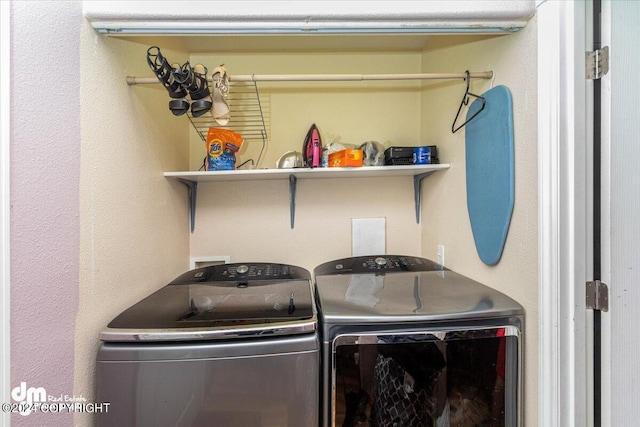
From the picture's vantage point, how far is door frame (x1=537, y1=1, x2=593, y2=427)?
0.80 metres

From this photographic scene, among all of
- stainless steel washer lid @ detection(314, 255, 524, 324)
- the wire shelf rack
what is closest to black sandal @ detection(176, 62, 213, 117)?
the wire shelf rack

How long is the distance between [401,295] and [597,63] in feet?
3.17

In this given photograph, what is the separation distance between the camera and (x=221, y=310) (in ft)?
3.07

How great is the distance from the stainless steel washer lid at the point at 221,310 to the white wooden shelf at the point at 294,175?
21.2 inches

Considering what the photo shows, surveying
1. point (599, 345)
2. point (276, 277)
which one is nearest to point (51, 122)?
point (276, 277)

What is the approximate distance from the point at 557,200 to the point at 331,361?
874mm

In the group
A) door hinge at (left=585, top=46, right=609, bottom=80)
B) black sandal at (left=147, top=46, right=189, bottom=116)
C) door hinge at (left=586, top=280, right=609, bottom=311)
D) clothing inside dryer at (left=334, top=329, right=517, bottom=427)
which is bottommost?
clothing inside dryer at (left=334, top=329, right=517, bottom=427)

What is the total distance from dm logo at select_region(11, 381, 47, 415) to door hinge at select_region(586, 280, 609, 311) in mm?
1578

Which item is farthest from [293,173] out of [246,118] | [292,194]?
[246,118]

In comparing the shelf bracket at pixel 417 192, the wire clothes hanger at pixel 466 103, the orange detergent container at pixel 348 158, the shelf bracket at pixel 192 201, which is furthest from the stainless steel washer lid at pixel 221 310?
the wire clothes hanger at pixel 466 103

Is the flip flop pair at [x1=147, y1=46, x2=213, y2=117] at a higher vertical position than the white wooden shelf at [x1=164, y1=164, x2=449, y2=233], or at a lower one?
higher

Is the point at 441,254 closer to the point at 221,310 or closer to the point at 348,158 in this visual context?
the point at 348,158

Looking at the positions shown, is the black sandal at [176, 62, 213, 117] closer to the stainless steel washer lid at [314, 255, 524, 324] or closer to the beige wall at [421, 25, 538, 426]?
the stainless steel washer lid at [314, 255, 524, 324]

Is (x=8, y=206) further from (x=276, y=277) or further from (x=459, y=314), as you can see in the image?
(x=459, y=314)
